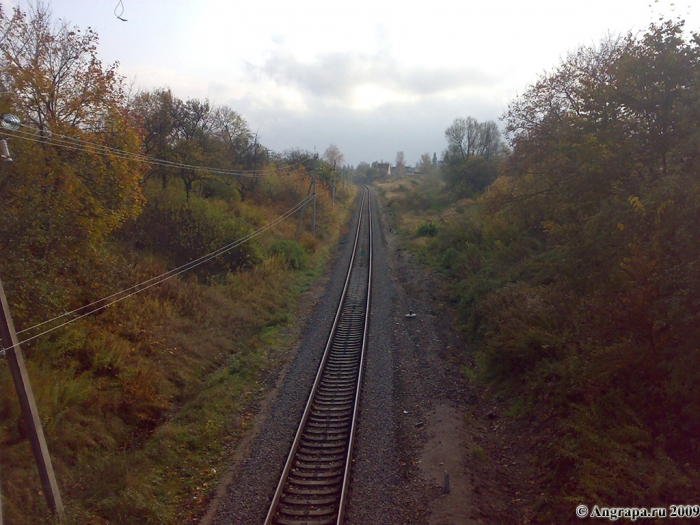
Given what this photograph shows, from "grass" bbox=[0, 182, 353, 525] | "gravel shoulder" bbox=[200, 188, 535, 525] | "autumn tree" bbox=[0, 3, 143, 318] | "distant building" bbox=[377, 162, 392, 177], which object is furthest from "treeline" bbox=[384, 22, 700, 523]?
"distant building" bbox=[377, 162, 392, 177]

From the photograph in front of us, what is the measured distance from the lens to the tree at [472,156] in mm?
50719

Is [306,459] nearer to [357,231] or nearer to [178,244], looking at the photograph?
[178,244]

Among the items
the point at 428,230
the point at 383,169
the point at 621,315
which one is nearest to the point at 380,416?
the point at 621,315

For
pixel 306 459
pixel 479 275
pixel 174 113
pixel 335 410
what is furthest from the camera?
pixel 174 113

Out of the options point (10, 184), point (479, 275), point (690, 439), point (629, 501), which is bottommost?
point (629, 501)

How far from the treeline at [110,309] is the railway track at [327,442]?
60.5 inches

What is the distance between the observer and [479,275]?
2011 cm

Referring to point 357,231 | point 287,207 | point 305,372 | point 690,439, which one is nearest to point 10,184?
point 305,372

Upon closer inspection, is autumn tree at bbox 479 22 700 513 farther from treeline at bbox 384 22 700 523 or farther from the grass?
the grass

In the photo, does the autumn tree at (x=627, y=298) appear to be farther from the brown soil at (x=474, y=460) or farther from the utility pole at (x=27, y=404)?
the utility pole at (x=27, y=404)

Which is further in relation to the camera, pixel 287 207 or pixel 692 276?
pixel 287 207

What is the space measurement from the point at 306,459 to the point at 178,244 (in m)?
14.2

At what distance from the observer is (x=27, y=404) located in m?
6.49

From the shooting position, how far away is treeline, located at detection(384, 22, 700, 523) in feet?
22.2
